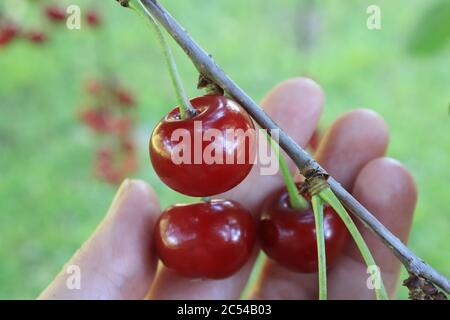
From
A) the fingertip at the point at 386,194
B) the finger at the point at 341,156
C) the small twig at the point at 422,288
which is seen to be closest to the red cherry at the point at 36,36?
the finger at the point at 341,156

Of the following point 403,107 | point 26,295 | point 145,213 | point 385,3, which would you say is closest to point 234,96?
point 145,213

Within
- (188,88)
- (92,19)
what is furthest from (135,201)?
(188,88)

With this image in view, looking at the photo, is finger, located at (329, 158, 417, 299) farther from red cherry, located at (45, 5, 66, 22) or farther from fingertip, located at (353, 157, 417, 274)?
red cherry, located at (45, 5, 66, 22)

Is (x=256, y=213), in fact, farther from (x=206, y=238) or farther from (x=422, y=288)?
(x=422, y=288)

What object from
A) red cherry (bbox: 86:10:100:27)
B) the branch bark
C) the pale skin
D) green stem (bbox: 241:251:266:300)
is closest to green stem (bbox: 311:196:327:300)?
the branch bark

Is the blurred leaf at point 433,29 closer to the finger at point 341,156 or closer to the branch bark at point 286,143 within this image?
the finger at point 341,156
